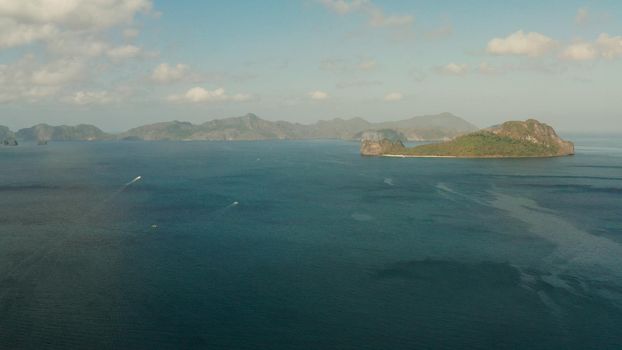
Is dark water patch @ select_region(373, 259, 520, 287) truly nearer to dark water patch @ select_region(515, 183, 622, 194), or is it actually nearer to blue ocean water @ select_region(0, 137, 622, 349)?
blue ocean water @ select_region(0, 137, 622, 349)

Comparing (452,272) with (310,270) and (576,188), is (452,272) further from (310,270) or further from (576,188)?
(576,188)

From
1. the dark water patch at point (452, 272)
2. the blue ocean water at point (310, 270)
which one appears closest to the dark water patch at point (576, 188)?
the blue ocean water at point (310, 270)

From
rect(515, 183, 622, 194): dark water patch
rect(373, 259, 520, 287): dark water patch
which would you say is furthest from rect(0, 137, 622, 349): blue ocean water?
rect(515, 183, 622, 194): dark water patch

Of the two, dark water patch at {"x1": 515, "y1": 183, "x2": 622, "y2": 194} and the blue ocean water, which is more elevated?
dark water patch at {"x1": 515, "y1": 183, "x2": 622, "y2": 194}

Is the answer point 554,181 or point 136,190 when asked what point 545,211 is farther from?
point 136,190

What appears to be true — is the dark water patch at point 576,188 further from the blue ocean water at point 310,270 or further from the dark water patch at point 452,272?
the dark water patch at point 452,272

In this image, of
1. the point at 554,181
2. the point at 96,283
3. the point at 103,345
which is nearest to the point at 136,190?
the point at 96,283

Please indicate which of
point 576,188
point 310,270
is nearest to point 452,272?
point 310,270

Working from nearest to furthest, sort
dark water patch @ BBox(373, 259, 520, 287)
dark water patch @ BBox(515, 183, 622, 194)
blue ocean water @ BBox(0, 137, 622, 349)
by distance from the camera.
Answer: blue ocean water @ BBox(0, 137, 622, 349) < dark water patch @ BBox(373, 259, 520, 287) < dark water patch @ BBox(515, 183, 622, 194)

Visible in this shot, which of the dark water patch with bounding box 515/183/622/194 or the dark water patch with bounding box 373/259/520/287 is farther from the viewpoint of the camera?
the dark water patch with bounding box 515/183/622/194
